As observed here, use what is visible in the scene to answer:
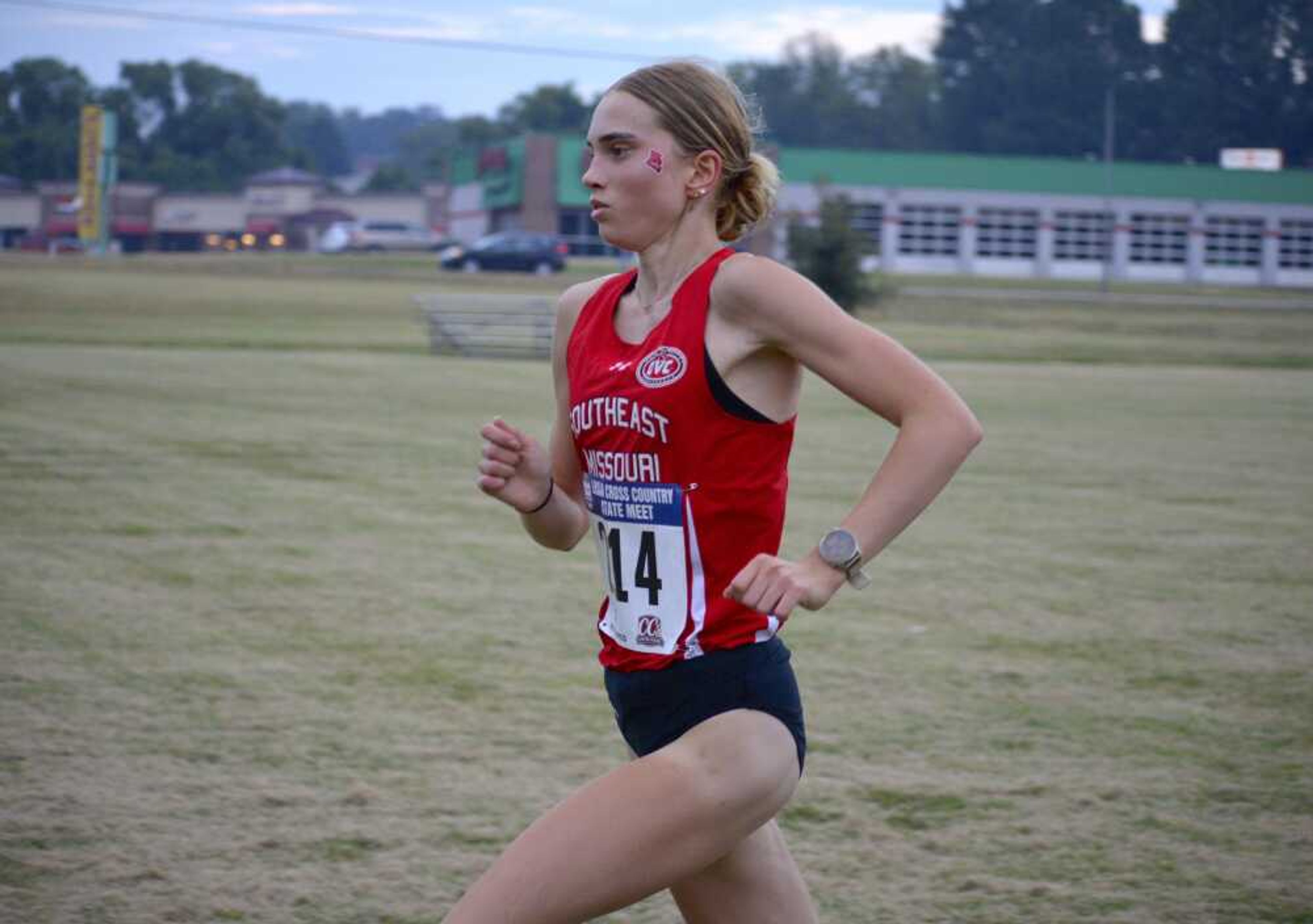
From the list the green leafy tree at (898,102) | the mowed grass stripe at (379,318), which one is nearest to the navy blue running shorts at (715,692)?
the mowed grass stripe at (379,318)

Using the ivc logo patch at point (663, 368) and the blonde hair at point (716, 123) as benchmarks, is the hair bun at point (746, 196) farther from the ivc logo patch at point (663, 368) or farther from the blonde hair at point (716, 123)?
the ivc logo patch at point (663, 368)

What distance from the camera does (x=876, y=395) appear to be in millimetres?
2938

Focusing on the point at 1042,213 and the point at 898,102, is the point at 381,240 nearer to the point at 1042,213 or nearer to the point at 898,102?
the point at 1042,213

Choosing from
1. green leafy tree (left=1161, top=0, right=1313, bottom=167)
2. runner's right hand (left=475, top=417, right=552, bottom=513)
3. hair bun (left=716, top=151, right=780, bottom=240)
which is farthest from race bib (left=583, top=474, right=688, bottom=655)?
green leafy tree (left=1161, top=0, right=1313, bottom=167)

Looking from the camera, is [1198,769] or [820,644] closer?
[1198,769]

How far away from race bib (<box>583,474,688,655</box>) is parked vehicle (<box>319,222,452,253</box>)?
87.2 meters

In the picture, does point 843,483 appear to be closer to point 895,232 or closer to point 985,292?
point 985,292

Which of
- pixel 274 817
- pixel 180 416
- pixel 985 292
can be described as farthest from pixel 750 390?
pixel 985 292

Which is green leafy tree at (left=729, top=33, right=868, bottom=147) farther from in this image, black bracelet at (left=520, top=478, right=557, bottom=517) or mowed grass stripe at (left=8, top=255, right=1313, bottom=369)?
black bracelet at (left=520, top=478, right=557, bottom=517)

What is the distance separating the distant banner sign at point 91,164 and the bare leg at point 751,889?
207 feet

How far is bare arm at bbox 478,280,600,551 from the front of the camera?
3215mm

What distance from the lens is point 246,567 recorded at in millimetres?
9789

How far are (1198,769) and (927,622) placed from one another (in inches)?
104

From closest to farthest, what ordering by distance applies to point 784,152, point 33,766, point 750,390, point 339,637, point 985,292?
point 750,390 → point 33,766 → point 339,637 → point 985,292 → point 784,152
